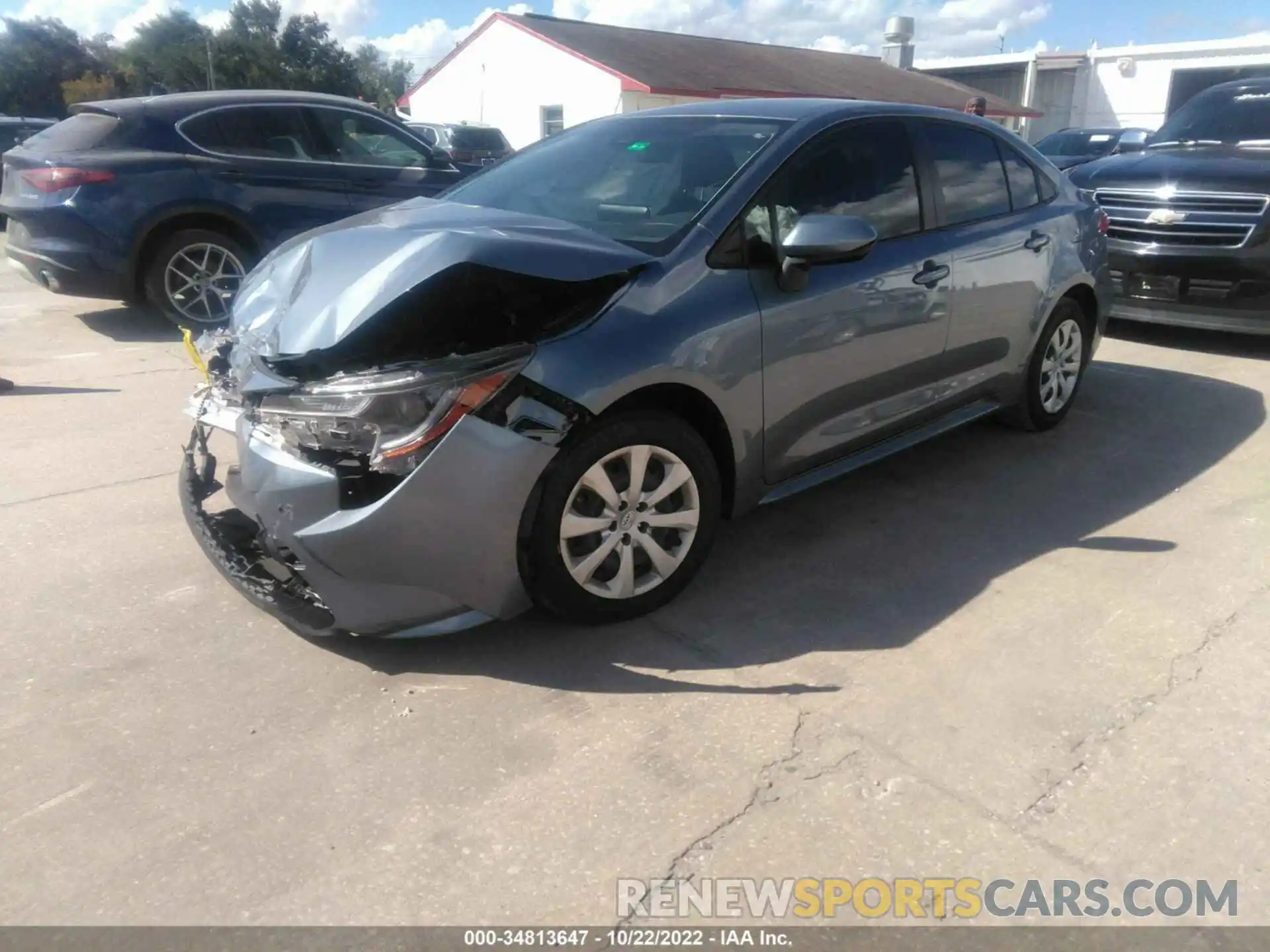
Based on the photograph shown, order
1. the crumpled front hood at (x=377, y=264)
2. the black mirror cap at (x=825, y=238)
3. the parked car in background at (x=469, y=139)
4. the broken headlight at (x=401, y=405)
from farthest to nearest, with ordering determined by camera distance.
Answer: the parked car in background at (x=469, y=139), the black mirror cap at (x=825, y=238), the crumpled front hood at (x=377, y=264), the broken headlight at (x=401, y=405)

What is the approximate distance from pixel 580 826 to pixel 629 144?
280 cm

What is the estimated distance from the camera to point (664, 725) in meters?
2.88

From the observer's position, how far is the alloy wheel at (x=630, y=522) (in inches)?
123

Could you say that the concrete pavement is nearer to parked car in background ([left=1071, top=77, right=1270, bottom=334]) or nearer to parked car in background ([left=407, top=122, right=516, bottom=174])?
parked car in background ([left=1071, top=77, right=1270, bottom=334])

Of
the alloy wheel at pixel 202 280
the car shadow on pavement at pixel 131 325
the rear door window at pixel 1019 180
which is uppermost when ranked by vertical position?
the rear door window at pixel 1019 180

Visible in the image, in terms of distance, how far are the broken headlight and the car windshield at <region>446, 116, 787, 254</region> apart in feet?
2.85

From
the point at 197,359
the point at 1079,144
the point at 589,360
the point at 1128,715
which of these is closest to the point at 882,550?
the point at 1128,715

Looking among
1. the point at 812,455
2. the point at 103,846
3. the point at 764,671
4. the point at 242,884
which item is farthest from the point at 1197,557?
the point at 103,846

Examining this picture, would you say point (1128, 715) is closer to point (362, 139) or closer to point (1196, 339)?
point (1196, 339)

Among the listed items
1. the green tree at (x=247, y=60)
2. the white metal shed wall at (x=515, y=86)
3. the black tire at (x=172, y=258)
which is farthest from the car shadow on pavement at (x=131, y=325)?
the green tree at (x=247, y=60)

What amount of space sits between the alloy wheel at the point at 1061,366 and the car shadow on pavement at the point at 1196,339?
2.68 m

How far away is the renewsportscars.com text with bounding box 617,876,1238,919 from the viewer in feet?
7.39

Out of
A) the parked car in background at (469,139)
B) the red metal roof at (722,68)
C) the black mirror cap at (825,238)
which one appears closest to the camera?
the black mirror cap at (825,238)

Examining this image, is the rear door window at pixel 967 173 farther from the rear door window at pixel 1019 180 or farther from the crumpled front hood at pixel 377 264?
the crumpled front hood at pixel 377 264
